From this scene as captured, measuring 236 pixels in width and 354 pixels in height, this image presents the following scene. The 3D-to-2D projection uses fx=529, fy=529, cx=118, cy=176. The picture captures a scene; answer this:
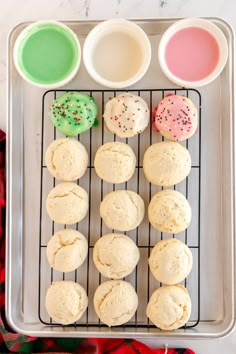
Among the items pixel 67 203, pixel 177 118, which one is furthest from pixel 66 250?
pixel 177 118

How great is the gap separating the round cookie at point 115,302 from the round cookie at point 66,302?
0.14ft

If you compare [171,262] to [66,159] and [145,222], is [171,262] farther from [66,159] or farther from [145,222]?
[66,159]

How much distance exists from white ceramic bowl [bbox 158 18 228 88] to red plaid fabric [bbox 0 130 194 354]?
52 cm

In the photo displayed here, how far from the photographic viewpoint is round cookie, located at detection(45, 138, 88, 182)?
4.55 ft

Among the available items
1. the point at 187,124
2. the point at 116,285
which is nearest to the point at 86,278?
the point at 116,285

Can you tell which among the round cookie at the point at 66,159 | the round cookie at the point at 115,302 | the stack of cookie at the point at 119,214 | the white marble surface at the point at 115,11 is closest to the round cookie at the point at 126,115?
the stack of cookie at the point at 119,214

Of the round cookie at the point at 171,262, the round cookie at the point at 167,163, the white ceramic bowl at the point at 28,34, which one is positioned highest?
the white ceramic bowl at the point at 28,34

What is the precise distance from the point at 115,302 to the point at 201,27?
0.76 meters

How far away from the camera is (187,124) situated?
137 centimetres

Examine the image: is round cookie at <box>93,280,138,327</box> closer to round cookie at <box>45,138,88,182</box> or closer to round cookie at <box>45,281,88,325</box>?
round cookie at <box>45,281,88,325</box>

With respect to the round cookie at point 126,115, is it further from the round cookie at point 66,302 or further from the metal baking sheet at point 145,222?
the round cookie at point 66,302

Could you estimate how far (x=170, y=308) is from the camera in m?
1.36

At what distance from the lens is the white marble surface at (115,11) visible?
4.82ft

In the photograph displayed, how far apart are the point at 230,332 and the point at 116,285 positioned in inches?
12.8
